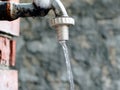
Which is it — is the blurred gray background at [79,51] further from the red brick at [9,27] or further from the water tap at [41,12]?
the water tap at [41,12]

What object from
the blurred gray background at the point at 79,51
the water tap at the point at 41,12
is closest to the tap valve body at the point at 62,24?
the water tap at the point at 41,12

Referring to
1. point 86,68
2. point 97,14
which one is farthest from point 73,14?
point 86,68

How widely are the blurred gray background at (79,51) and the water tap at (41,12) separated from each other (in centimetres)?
195

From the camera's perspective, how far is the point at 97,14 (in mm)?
2707

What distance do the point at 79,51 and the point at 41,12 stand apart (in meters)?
2.00

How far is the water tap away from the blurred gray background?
1.95 metres

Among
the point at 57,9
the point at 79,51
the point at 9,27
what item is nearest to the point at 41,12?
the point at 57,9

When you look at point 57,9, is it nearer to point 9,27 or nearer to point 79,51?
point 9,27

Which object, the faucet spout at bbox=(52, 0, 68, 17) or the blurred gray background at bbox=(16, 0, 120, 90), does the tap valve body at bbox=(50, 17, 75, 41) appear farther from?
the blurred gray background at bbox=(16, 0, 120, 90)

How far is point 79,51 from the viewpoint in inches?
105

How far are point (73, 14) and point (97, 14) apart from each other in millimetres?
154

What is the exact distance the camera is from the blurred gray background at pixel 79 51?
265cm

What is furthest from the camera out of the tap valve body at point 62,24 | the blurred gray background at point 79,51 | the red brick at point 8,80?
the blurred gray background at point 79,51

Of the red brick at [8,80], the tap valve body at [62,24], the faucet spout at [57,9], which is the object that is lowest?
the red brick at [8,80]
